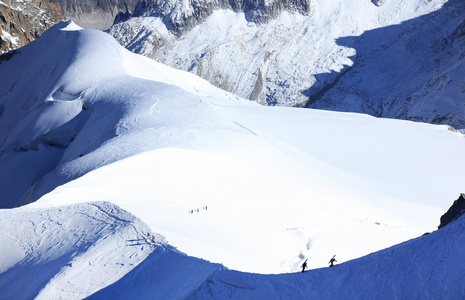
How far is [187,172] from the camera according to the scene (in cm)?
2731

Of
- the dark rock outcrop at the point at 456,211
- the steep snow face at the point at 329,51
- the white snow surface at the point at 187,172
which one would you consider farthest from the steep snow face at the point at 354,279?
the steep snow face at the point at 329,51

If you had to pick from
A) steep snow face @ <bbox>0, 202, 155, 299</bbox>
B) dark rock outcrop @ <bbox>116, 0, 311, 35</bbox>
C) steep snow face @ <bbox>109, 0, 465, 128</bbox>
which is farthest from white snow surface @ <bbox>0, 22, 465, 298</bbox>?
dark rock outcrop @ <bbox>116, 0, 311, 35</bbox>

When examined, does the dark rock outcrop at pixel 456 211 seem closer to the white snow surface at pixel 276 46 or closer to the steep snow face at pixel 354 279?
the steep snow face at pixel 354 279

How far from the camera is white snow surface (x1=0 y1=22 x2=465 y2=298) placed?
17734 millimetres

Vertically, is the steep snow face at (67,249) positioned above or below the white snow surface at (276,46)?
above

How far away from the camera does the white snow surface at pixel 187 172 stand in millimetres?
17734

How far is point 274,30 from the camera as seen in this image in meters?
136

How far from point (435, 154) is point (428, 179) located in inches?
293

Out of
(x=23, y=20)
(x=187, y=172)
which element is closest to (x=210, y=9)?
(x=23, y=20)

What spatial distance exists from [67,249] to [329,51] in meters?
119

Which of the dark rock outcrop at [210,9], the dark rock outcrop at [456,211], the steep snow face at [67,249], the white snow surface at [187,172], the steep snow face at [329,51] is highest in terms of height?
the dark rock outcrop at [456,211]

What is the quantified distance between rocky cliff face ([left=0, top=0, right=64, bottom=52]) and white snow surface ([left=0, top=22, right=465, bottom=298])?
5485 cm

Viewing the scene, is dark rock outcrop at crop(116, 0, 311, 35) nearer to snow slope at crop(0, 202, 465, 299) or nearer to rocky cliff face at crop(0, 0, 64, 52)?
rocky cliff face at crop(0, 0, 64, 52)

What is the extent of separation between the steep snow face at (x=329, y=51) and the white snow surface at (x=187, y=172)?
5902 centimetres
